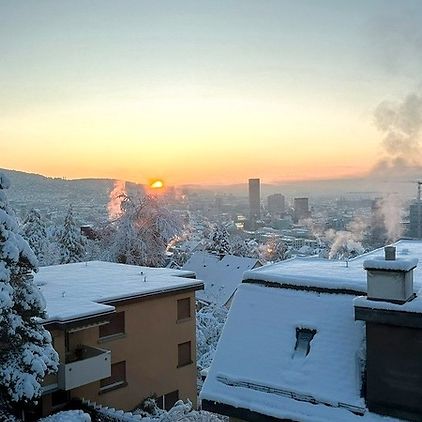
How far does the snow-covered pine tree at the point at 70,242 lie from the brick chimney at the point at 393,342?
37.5 metres

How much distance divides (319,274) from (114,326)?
9.01m

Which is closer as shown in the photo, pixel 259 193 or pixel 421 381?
pixel 421 381

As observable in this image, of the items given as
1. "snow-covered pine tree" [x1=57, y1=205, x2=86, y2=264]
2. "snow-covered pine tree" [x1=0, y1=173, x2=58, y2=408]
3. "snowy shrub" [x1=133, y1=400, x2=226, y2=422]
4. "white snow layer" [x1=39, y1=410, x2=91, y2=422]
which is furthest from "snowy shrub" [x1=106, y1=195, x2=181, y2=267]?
"snow-covered pine tree" [x1=0, y1=173, x2=58, y2=408]

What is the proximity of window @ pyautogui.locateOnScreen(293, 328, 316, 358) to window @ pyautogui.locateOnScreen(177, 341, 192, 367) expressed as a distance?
34.9 feet

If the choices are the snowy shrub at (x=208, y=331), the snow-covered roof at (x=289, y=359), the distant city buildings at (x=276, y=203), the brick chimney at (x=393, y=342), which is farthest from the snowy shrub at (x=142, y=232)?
the distant city buildings at (x=276, y=203)

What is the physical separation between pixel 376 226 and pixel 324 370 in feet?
113

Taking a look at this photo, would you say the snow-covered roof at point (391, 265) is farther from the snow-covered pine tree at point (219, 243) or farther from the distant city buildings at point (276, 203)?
the distant city buildings at point (276, 203)

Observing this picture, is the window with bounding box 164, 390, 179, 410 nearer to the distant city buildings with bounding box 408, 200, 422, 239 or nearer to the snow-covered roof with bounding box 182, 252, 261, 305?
the snow-covered roof with bounding box 182, 252, 261, 305

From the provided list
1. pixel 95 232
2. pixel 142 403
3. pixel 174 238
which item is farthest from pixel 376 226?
pixel 142 403

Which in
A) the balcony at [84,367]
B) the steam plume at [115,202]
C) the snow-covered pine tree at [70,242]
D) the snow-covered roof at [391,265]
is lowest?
the balcony at [84,367]

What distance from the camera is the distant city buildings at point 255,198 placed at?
12512 cm

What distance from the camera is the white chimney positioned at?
26.8ft

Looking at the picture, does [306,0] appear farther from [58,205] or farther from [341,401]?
[58,205]

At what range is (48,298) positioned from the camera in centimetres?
1680
